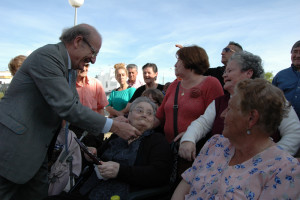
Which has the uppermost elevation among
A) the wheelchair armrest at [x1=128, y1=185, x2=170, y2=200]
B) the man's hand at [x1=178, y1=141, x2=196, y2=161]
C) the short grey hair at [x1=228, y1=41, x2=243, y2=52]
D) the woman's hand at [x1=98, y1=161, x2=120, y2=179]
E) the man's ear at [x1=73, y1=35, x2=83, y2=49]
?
the short grey hair at [x1=228, y1=41, x2=243, y2=52]

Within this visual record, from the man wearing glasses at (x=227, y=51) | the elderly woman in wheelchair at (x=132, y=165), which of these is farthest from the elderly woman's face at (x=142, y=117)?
the man wearing glasses at (x=227, y=51)

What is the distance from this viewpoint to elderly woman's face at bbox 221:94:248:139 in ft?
4.91

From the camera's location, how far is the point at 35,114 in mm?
1893

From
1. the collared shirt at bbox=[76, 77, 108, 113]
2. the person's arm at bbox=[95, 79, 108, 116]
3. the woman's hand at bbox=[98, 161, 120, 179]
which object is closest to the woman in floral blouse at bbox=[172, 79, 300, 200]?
the woman's hand at bbox=[98, 161, 120, 179]

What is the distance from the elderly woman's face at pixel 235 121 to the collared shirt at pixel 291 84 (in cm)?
181

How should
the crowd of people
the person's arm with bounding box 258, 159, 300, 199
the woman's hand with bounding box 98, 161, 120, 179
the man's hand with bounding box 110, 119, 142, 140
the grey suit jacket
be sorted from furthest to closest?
the man's hand with bounding box 110, 119, 142, 140
the woman's hand with bounding box 98, 161, 120, 179
the grey suit jacket
the crowd of people
the person's arm with bounding box 258, 159, 300, 199

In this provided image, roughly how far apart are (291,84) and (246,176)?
2.22 meters

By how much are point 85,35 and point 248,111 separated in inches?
58.4

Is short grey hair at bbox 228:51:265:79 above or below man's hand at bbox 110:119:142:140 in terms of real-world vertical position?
above

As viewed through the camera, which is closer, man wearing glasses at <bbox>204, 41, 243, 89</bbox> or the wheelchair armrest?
the wheelchair armrest

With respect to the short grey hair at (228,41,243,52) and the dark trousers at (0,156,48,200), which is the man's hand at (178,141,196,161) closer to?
the dark trousers at (0,156,48,200)

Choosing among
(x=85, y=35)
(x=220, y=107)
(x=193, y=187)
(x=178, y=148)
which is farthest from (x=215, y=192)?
(x=85, y=35)

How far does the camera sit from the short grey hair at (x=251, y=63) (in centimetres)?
218

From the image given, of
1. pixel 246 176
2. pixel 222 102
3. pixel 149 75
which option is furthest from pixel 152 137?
pixel 149 75
